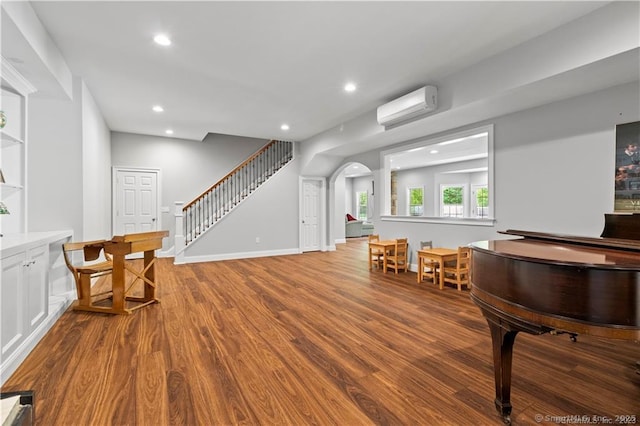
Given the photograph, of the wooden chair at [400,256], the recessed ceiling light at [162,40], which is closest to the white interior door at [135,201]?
the recessed ceiling light at [162,40]

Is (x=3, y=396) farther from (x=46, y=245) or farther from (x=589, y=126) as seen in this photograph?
(x=589, y=126)

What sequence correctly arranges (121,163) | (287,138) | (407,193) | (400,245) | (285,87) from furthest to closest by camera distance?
(407,193)
(287,138)
(121,163)
(400,245)
(285,87)

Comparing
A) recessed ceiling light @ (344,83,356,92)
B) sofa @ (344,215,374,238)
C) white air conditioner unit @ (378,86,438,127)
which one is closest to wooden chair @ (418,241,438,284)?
white air conditioner unit @ (378,86,438,127)

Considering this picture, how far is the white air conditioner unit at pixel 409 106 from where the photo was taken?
13.1 feet

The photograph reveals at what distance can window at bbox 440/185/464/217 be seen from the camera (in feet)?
37.1

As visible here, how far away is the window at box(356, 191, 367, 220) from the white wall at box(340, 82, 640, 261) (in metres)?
10.1

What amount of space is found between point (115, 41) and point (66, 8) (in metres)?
0.52

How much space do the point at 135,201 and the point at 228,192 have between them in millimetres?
2124

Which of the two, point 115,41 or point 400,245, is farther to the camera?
point 400,245

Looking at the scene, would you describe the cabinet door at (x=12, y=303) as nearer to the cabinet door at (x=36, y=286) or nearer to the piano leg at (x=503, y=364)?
the cabinet door at (x=36, y=286)

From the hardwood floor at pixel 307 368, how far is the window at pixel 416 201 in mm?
8676

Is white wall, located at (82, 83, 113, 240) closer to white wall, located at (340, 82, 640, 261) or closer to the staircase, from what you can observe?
the staircase

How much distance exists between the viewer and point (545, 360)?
93.3 inches

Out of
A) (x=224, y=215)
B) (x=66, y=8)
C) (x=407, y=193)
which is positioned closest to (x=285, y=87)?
(x=66, y=8)
